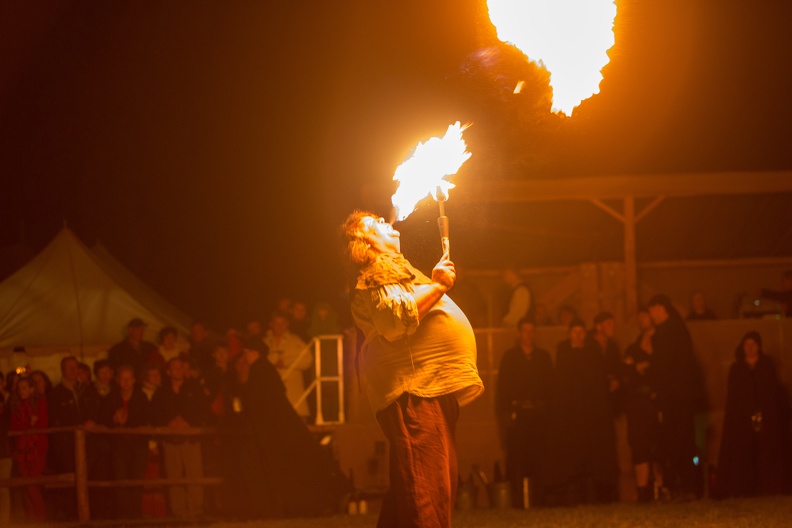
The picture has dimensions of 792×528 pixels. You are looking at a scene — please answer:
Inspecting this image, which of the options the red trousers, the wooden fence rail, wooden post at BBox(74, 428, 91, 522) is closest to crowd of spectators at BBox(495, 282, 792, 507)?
the wooden fence rail

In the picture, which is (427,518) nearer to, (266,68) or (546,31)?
(546,31)

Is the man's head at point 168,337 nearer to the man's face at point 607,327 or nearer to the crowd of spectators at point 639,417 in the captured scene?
the crowd of spectators at point 639,417

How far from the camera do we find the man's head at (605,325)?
461 inches

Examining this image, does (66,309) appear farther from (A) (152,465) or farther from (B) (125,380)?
(A) (152,465)

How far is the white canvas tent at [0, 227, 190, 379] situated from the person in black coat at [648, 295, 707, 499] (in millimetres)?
5855

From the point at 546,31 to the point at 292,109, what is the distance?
13157mm

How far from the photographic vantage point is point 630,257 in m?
13.6

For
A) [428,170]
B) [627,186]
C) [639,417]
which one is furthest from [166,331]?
[428,170]

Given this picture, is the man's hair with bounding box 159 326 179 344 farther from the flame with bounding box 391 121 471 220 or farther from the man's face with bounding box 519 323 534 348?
the flame with bounding box 391 121 471 220

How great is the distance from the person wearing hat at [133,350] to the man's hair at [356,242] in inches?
244

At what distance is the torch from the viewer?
650cm

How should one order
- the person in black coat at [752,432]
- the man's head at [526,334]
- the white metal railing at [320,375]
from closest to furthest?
the person in black coat at [752,432]
the man's head at [526,334]
the white metal railing at [320,375]

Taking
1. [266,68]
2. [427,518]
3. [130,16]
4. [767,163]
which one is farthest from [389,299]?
[130,16]

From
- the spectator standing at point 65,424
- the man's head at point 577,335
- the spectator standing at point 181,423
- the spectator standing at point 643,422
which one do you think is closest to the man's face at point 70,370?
the spectator standing at point 65,424
